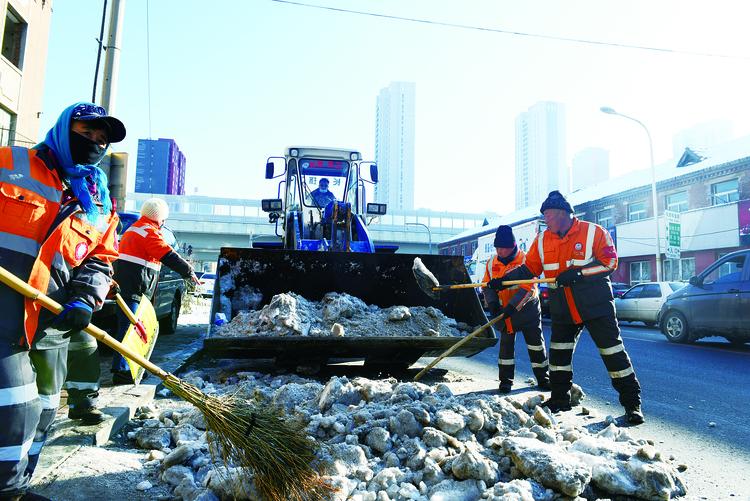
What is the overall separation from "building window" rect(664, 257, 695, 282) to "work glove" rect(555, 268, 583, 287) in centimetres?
2028

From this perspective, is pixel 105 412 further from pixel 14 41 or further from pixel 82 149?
pixel 14 41

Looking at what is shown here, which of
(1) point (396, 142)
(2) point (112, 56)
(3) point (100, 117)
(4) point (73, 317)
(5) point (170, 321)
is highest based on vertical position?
(1) point (396, 142)

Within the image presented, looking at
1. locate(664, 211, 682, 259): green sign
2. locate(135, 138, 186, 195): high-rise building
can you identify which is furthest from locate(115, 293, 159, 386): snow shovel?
locate(135, 138, 186, 195): high-rise building

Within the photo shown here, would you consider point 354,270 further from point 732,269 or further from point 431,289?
point 732,269

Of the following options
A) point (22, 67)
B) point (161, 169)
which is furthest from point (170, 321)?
point (161, 169)

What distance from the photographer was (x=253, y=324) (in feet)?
15.2

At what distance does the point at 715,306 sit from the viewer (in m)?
8.23

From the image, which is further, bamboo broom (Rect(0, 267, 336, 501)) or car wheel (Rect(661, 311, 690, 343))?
car wheel (Rect(661, 311, 690, 343))

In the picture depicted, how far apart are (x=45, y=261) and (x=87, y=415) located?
4.75ft

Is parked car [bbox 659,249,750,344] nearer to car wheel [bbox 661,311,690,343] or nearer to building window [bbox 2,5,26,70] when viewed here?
car wheel [bbox 661,311,690,343]

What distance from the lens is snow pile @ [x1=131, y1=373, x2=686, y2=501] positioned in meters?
2.22

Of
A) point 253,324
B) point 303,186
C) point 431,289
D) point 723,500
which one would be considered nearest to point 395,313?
point 431,289

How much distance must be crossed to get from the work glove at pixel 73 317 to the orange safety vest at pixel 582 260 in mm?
3509

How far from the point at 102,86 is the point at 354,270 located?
4.65 meters
